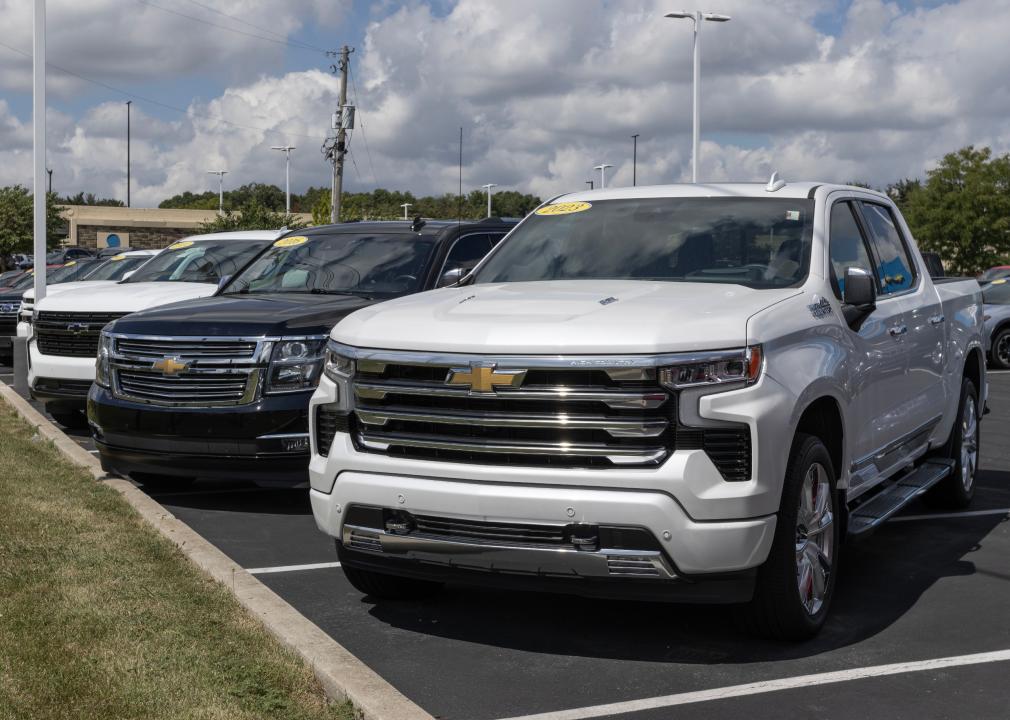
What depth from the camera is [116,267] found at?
19.9 m

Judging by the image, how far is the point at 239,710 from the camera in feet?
14.6

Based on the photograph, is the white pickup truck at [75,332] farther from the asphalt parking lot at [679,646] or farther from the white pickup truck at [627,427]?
the white pickup truck at [627,427]

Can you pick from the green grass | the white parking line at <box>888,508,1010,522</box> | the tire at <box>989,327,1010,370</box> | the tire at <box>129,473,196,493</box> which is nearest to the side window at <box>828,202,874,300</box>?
the white parking line at <box>888,508,1010,522</box>

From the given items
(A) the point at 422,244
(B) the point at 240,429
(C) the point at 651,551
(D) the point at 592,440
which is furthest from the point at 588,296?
(A) the point at 422,244

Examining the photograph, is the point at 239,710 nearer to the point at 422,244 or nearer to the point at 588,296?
the point at 588,296

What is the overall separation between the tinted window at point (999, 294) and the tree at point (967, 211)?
32.3 meters

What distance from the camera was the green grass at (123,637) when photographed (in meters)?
4.52

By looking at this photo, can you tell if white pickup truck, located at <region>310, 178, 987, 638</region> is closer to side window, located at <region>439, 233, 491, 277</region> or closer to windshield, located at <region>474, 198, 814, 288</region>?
windshield, located at <region>474, 198, 814, 288</region>

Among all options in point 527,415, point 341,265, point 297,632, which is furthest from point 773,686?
point 341,265

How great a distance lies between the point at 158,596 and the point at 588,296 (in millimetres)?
2385

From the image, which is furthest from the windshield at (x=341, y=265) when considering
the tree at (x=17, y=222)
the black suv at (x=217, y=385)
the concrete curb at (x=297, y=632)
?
the tree at (x=17, y=222)

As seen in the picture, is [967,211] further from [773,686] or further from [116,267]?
[773,686]

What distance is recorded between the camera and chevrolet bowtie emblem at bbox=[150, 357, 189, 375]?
27.1 ft

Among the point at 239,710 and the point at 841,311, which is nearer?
the point at 239,710
